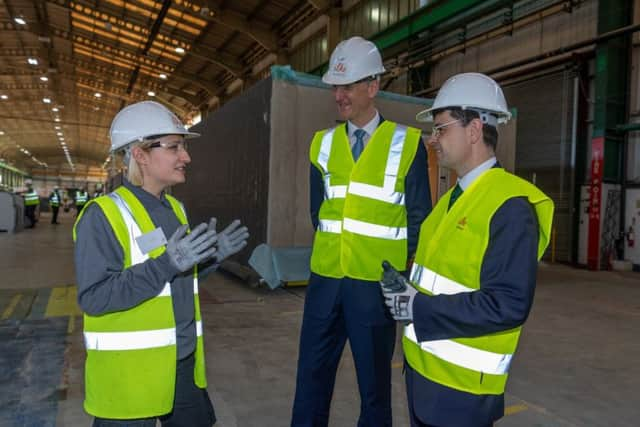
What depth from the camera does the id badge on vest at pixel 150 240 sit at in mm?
1604

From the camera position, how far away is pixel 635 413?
130 inches

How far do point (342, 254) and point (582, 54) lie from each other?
1198 cm

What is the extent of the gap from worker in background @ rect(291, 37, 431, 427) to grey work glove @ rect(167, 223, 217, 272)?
2.89 feet

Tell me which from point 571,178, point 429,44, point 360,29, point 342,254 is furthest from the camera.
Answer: point 360,29

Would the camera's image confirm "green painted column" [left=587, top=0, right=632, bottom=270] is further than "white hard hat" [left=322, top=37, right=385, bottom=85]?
Yes

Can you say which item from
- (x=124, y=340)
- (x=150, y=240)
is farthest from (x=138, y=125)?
(x=124, y=340)

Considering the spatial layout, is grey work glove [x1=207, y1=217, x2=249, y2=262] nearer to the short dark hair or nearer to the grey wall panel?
the short dark hair

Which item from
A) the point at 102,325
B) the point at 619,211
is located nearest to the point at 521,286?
the point at 102,325

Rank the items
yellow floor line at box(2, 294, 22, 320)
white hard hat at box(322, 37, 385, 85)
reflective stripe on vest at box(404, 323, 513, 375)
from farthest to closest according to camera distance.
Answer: yellow floor line at box(2, 294, 22, 320)
white hard hat at box(322, 37, 385, 85)
reflective stripe on vest at box(404, 323, 513, 375)

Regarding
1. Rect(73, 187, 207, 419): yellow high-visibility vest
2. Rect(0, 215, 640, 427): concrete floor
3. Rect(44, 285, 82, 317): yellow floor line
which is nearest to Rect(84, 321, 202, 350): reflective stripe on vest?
Rect(73, 187, 207, 419): yellow high-visibility vest

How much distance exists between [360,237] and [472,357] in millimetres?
935

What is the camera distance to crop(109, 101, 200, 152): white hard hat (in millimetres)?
1779

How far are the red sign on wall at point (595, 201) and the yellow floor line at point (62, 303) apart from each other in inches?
425

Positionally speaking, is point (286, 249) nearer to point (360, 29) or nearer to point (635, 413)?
point (635, 413)
